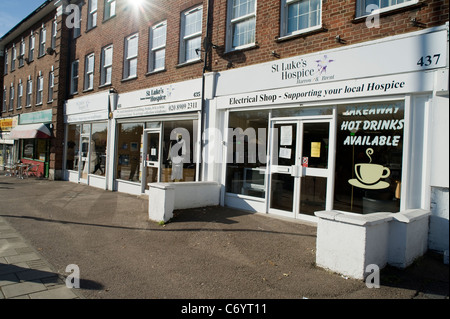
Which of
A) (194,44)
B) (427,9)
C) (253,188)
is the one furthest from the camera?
(194,44)

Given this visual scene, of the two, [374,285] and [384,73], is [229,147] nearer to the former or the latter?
[384,73]

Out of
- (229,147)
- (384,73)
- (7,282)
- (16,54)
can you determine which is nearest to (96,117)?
(229,147)

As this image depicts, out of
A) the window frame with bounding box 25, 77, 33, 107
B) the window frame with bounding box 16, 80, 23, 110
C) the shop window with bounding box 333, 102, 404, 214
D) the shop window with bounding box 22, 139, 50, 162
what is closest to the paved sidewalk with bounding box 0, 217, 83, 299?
the shop window with bounding box 333, 102, 404, 214

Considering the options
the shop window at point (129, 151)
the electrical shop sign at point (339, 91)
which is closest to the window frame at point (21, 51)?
the shop window at point (129, 151)

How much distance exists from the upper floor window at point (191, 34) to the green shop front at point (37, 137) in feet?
32.8

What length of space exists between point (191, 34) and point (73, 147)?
9.33 m

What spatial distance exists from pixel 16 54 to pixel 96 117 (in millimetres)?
14295

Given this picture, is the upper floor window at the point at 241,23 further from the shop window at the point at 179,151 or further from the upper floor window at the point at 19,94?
the upper floor window at the point at 19,94

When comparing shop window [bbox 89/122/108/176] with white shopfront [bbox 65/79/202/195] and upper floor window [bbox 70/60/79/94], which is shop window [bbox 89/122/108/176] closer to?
white shopfront [bbox 65/79/202/195]

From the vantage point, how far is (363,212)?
232 inches

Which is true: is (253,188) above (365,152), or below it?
below

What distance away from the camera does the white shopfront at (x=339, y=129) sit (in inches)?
197

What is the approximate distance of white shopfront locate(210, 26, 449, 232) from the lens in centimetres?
500

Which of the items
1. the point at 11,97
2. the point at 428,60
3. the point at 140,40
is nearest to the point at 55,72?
the point at 140,40
